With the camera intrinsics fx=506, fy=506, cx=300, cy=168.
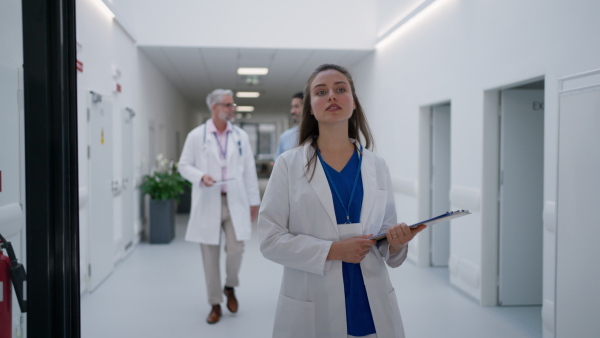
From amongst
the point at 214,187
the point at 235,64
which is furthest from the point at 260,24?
the point at 214,187

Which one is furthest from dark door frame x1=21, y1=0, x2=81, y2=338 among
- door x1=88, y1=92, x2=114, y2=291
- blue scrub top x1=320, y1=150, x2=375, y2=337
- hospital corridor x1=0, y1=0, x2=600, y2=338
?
door x1=88, y1=92, x2=114, y2=291

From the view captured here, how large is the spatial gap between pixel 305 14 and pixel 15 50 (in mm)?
5604

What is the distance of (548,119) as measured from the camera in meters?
3.40

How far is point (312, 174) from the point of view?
5.36 ft

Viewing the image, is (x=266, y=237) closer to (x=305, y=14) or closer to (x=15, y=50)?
(x=15, y=50)

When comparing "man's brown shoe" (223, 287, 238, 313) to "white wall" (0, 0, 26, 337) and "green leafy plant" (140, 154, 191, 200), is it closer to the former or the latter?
"white wall" (0, 0, 26, 337)

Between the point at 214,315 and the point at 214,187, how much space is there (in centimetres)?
94

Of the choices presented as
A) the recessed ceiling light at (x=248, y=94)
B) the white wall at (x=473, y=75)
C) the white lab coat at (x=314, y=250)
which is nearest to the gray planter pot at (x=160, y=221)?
the white wall at (x=473, y=75)

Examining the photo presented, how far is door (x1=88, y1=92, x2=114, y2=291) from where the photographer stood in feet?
15.3

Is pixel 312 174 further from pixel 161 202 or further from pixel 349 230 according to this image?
pixel 161 202

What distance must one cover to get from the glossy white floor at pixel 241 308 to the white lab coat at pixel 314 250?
197cm

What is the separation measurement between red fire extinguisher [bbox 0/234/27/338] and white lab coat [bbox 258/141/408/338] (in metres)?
0.85

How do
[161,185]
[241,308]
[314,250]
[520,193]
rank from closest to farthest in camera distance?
[314,250] < [241,308] < [520,193] < [161,185]

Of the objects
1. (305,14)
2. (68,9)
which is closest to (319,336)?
(68,9)
